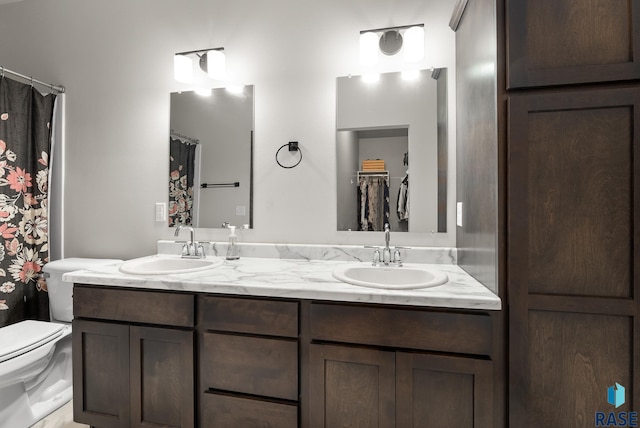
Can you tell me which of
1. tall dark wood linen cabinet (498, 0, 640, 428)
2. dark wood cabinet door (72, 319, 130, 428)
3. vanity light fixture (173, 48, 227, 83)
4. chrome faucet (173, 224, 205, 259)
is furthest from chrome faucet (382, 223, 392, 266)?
vanity light fixture (173, 48, 227, 83)

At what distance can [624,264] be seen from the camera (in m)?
1.02

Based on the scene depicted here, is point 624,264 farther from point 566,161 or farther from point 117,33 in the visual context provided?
point 117,33

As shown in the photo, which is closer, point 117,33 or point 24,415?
point 24,415

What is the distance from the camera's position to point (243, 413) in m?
1.30

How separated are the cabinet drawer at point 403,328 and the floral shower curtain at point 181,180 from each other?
125 centimetres

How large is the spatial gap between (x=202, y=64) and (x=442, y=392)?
209cm

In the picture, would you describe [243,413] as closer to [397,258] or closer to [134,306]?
[134,306]

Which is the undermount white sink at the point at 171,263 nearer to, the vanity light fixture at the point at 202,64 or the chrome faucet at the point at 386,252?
the chrome faucet at the point at 386,252

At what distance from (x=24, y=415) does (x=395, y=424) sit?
1849 mm


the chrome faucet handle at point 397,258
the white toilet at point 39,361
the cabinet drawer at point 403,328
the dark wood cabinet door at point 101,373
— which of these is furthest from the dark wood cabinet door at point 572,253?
the white toilet at point 39,361

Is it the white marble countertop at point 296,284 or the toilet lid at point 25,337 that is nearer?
the white marble countertop at point 296,284

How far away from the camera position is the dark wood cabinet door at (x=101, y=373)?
1.43 metres

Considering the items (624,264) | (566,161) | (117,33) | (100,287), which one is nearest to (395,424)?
(624,264)

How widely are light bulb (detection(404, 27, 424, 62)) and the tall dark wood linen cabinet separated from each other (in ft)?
2.09
